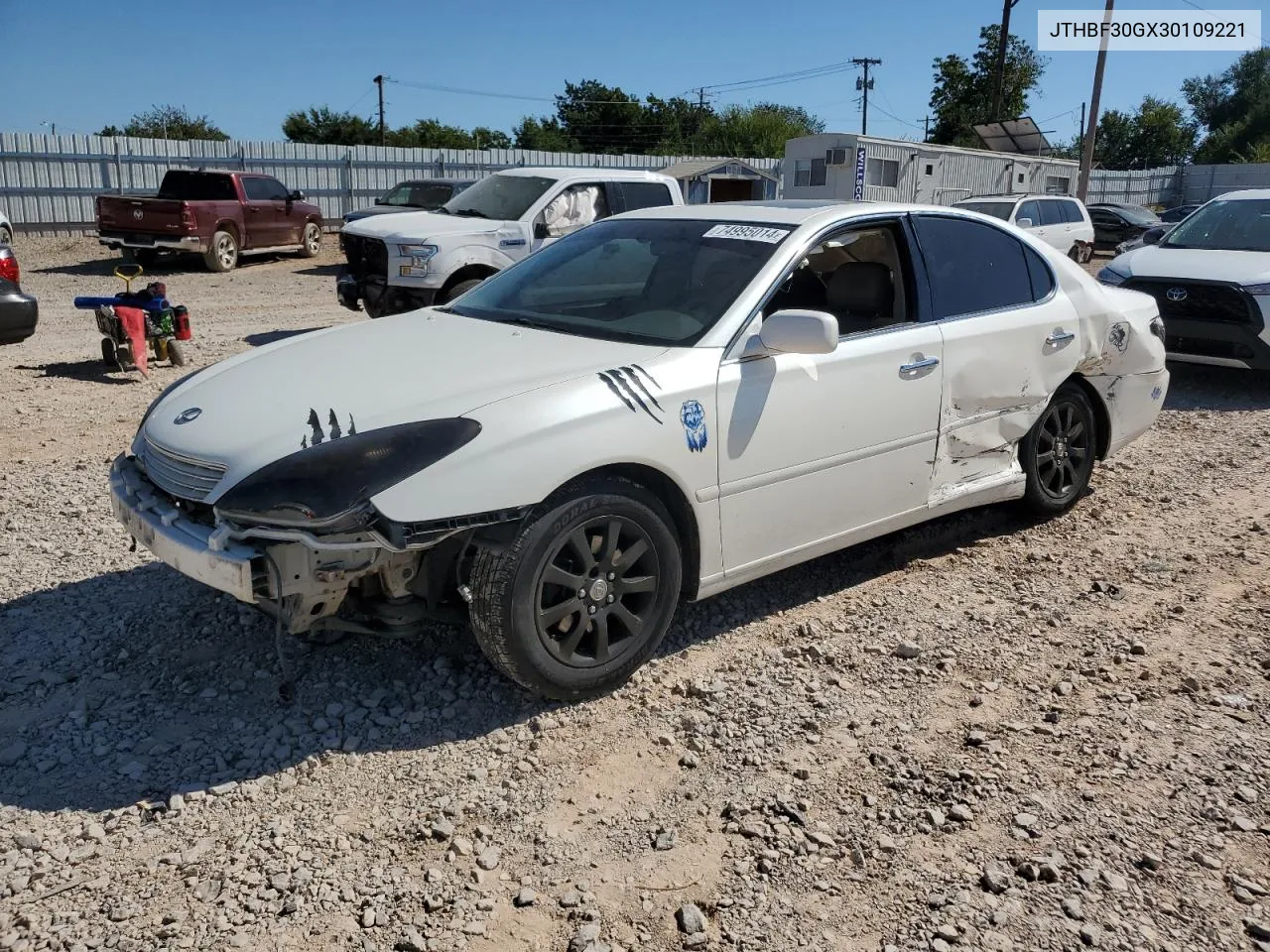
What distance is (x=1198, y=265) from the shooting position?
9.23 metres

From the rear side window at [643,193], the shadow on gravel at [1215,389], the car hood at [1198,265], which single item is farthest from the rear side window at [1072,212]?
the rear side window at [643,193]

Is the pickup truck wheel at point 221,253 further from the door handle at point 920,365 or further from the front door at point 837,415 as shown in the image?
the door handle at point 920,365

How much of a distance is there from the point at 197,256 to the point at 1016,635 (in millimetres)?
18570

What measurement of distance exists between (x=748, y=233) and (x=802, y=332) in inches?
32.9

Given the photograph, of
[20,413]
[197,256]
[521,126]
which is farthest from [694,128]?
[20,413]

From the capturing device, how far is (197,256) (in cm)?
1930

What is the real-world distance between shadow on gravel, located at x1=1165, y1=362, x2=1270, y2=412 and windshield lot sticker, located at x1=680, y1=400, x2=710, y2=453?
6730 millimetres

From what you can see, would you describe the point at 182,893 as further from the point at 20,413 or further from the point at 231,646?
the point at 20,413

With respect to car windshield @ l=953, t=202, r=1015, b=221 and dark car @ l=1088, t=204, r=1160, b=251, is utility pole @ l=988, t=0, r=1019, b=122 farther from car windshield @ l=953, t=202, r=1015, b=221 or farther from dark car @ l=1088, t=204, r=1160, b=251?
car windshield @ l=953, t=202, r=1015, b=221

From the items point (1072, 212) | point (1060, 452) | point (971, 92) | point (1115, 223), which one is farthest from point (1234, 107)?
→ point (1060, 452)

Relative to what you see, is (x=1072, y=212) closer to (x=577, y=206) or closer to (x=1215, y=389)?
(x=1215, y=389)

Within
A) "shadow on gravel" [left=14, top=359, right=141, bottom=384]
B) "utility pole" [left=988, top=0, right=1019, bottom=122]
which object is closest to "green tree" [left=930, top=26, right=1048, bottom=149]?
"utility pole" [left=988, top=0, right=1019, bottom=122]

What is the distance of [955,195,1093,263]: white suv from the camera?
18.5 m

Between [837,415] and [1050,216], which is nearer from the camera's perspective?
[837,415]
